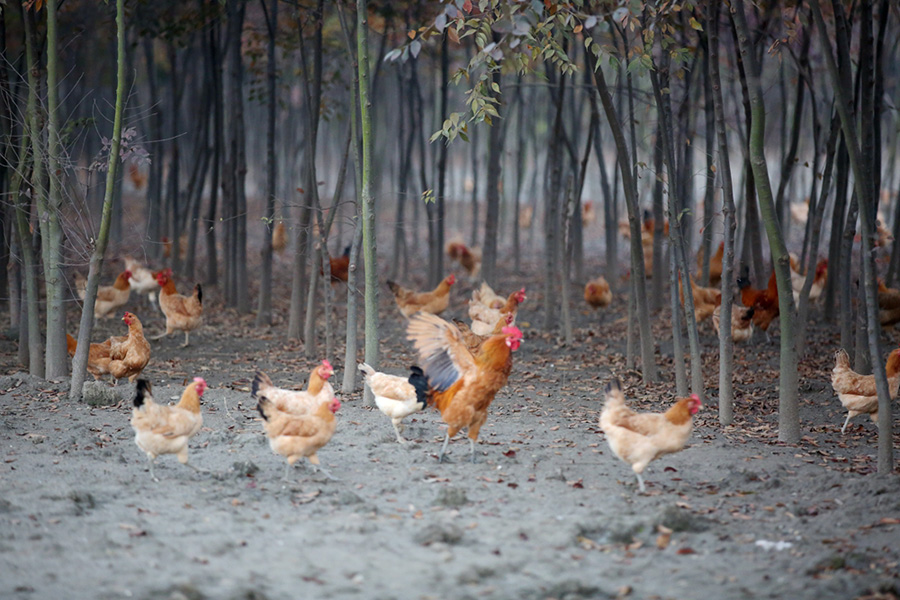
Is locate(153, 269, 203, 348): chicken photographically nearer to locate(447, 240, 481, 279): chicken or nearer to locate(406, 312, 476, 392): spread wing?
locate(406, 312, 476, 392): spread wing

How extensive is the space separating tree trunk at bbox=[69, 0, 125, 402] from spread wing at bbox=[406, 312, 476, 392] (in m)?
3.64

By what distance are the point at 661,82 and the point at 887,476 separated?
4863 mm

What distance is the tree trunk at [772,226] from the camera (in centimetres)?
686

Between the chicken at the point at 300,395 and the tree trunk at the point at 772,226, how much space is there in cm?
413

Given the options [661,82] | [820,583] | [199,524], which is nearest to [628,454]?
[820,583]

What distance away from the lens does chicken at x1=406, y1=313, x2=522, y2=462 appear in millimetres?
6660

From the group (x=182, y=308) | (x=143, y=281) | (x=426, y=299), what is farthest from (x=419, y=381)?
(x=143, y=281)

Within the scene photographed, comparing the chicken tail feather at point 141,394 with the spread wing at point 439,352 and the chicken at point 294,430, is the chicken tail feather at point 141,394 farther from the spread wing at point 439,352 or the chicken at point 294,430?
the spread wing at point 439,352

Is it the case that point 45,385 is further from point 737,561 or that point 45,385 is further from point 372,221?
point 737,561

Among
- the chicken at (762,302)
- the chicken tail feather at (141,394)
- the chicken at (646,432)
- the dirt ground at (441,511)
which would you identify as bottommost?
the dirt ground at (441,511)

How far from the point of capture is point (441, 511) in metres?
5.61

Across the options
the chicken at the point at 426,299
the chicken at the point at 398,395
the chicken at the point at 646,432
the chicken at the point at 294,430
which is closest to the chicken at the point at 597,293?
the chicken at the point at 426,299

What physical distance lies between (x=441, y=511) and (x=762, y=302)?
25.7 feet

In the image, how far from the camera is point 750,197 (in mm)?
11617
